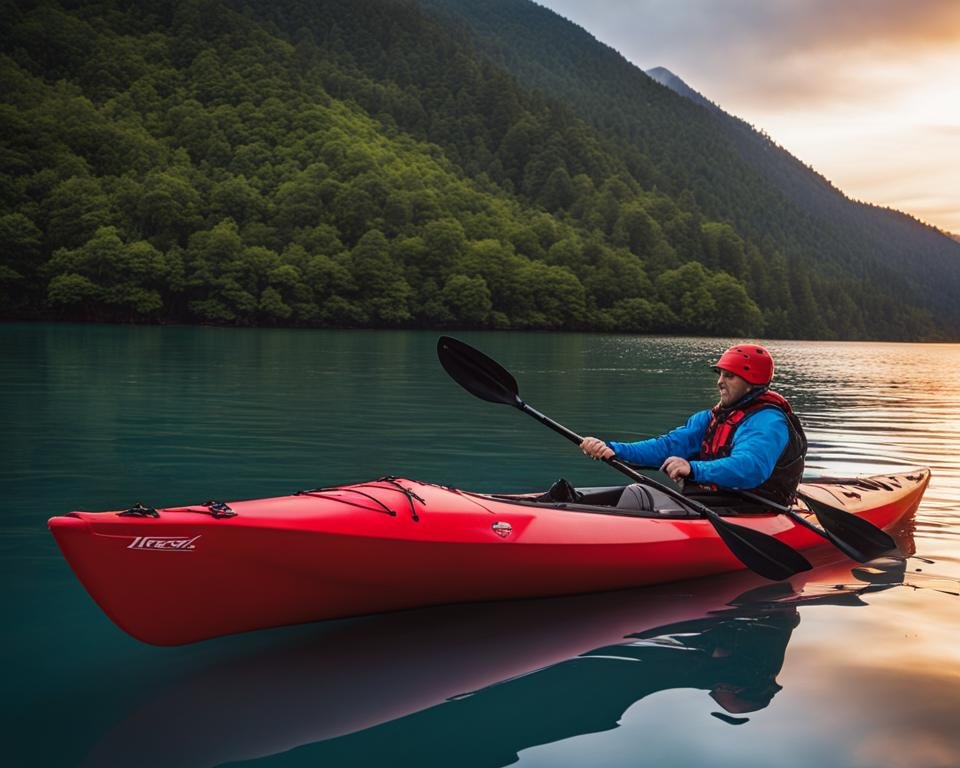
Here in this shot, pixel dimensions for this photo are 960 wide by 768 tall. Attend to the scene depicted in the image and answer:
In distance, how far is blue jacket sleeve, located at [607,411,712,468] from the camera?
6.62 metres

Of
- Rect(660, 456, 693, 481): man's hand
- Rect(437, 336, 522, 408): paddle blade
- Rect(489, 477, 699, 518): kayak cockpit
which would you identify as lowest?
Rect(489, 477, 699, 518): kayak cockpit

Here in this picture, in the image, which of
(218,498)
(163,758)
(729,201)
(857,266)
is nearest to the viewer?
(163,758)

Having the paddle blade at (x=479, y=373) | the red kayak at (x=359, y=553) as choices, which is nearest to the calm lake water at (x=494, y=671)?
the red kayak at (x=359, y=553)

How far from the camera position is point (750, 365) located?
6180mm

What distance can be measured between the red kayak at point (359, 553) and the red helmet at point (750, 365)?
3.26ft

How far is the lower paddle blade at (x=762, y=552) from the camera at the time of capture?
593cm

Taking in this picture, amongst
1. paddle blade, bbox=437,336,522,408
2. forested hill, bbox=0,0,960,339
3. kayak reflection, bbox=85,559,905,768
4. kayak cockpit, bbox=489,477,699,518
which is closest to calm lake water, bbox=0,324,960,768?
kayak reflection, bbox=85,559,905,768

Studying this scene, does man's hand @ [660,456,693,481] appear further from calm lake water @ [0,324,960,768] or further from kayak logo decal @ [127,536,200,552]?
kayak logo decal @ [127,536,200,552]

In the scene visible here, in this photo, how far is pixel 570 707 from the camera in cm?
426

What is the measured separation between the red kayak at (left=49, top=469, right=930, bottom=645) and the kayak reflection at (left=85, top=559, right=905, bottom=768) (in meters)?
0.21

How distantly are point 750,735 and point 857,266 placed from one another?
176832 mm

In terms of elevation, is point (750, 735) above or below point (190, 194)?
below

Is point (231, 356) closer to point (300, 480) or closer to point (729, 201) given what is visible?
point (300, 480)

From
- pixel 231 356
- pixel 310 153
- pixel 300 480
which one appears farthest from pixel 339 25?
pixel 300 480
